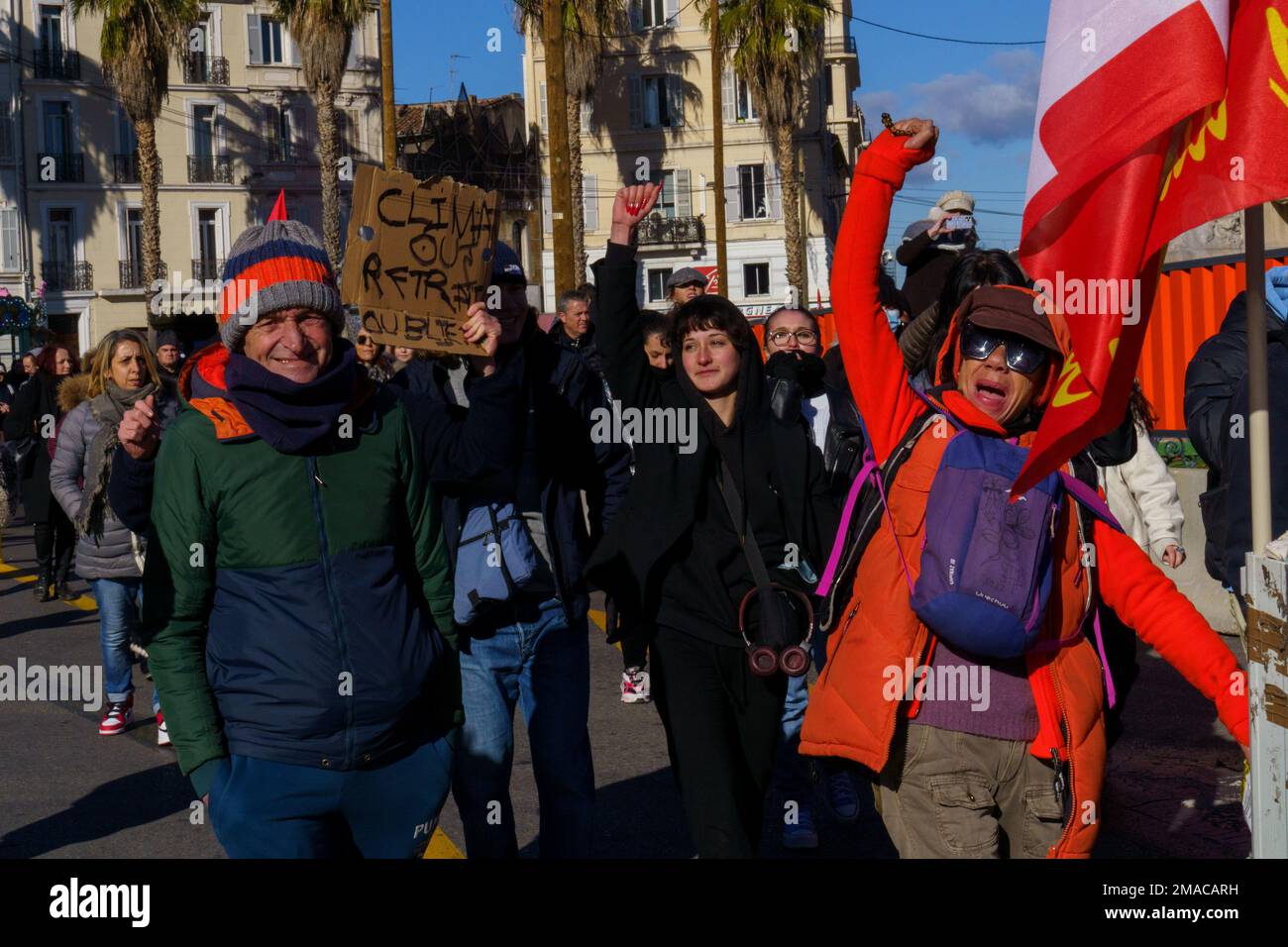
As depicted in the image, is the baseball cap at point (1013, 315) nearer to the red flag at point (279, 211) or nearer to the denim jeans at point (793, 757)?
the red flag at point (279, 211)

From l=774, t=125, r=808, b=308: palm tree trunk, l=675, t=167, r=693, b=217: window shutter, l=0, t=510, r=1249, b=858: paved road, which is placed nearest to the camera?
l=0, t=510, r=1249, b=858: paved road

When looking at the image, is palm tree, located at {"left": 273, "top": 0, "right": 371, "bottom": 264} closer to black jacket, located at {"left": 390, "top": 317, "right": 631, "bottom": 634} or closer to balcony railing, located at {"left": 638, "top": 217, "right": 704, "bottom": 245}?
balcony railing, located at {"left": 638, "top": 217, "right": 704, "bottom": 245}

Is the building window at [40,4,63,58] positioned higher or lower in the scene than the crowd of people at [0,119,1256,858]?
higher

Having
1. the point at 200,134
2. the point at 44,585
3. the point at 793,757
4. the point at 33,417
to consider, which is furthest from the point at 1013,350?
the point at 200,134

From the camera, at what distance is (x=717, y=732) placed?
4809 mm

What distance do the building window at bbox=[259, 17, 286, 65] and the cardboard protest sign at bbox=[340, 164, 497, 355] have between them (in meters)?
55.2

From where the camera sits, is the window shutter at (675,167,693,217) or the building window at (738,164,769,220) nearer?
the building window at (738,164,769,220)

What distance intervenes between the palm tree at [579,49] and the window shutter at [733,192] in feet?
32.3

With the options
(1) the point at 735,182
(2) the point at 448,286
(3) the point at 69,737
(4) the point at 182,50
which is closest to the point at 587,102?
(1) the point at 735,182

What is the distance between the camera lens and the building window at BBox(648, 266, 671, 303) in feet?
210

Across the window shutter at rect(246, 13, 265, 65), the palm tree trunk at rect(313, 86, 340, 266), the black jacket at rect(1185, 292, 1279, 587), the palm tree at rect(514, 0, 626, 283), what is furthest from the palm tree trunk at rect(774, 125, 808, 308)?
the black jacket at rect(1185, 292, 1279, 587)

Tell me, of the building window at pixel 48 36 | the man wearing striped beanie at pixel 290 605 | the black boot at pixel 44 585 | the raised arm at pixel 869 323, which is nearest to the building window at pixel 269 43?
the building window at pixel 48 36

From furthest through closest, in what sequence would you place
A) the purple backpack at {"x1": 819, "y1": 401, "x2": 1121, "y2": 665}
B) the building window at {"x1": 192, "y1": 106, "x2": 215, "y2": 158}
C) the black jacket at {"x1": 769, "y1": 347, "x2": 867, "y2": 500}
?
the building window at {"x1": 192, "y1": 106, "x2": 215, "y2": 158}, the black jacket at {"x1": 769, "y1": 347, "x2": 867, "y2": 500}, the purple backpack at {"x1": 819, "y1": 401, "x2": 1121, "y2": 665}
